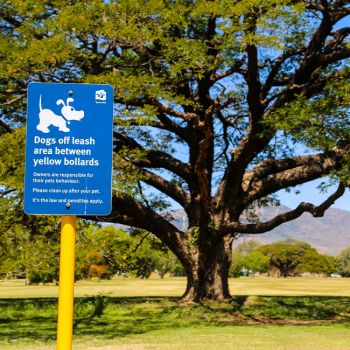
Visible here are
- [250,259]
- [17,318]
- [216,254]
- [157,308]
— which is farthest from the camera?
[250,259]

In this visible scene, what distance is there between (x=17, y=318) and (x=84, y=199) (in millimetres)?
18196

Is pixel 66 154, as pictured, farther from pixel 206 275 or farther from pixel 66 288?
pixel 206 275

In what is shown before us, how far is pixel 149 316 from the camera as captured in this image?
20297mm

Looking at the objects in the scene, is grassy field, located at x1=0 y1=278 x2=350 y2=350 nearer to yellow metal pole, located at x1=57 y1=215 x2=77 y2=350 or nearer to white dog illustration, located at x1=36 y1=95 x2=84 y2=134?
yellow metal pole, located at x1=57 y1=215 x2=77 y2=350

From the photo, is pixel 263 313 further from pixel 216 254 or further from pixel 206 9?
pixel 206 9

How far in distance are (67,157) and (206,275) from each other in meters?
20.4

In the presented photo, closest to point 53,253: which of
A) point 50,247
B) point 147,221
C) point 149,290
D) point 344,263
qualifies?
point 50,247

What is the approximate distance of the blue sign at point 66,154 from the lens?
4.06m

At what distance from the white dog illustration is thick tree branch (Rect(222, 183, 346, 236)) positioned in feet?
49.1

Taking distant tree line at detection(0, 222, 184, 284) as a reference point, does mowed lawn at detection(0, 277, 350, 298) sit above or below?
below

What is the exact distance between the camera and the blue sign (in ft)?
13.3

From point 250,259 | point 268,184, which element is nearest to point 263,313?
point 268,184

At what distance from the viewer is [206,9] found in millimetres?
17469

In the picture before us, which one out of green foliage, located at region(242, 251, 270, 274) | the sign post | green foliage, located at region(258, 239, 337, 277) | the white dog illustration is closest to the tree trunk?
the sign post
